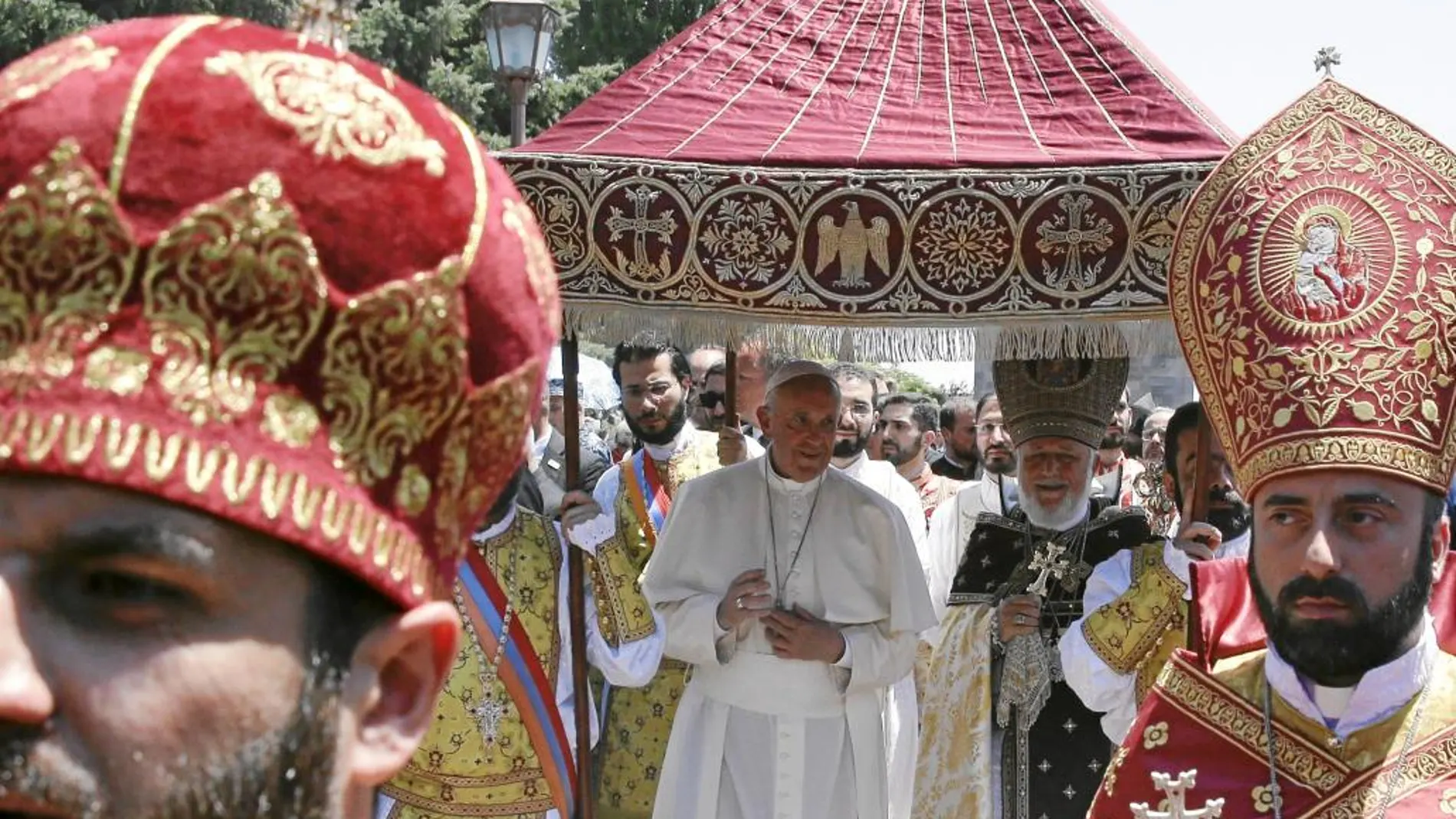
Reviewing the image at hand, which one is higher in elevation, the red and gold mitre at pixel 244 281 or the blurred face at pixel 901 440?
the red and gold mitre at pixel 244 281

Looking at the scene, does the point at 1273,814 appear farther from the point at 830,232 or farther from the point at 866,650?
the point at 866,650

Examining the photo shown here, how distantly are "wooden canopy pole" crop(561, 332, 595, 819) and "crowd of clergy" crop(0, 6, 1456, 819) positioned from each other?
0.03 metres

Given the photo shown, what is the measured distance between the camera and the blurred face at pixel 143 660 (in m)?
1.33

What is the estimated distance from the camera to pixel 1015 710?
5.93 m

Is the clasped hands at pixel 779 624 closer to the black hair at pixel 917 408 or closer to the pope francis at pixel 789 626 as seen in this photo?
the pope francis at pixel 789 626

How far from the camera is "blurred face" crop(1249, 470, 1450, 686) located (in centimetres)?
344

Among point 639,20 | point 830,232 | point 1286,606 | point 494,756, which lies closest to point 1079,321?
point 830,232

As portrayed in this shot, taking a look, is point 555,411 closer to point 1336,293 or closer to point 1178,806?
point 1336,293

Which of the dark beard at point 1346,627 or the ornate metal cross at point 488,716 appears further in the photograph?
the ornate metal cross at point 488,716

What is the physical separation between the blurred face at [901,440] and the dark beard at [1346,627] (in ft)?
19.0

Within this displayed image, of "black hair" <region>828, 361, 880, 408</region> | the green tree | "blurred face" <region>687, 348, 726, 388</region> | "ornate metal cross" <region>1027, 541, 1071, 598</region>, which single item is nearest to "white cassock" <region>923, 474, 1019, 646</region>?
"ornate metal cross" <region>1027, 541, 1071, 598</region>

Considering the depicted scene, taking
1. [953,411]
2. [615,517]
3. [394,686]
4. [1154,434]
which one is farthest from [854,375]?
[394,686]

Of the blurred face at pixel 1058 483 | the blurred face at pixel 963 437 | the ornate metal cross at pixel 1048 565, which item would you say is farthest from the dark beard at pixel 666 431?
the blurred face at pixel 963 437

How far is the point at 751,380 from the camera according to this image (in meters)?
7.99
